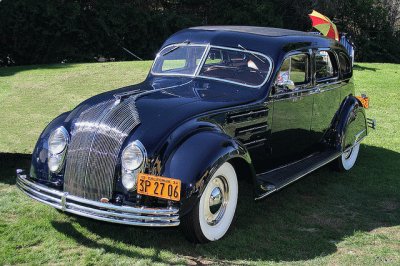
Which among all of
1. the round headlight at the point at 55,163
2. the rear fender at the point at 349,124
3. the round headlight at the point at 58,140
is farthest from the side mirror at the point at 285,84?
the round headlight at the point at 55,163

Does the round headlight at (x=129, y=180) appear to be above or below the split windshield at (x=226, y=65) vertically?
below

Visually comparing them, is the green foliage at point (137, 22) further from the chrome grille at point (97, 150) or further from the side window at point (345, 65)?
the chrome grille at point (97, 150)

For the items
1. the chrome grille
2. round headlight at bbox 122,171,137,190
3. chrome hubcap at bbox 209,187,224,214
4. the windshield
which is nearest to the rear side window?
the windshield

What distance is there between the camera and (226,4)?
69.3 ft

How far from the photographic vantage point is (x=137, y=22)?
18547 millimetres

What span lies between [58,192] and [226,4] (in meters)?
18.4

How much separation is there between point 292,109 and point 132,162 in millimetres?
2251

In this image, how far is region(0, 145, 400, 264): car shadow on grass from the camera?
13.1 ft

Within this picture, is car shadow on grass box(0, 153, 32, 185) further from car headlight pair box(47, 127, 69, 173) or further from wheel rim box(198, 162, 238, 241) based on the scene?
wheel rim box(198, 162, 238, 241)

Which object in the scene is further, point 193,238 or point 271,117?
point 271,117

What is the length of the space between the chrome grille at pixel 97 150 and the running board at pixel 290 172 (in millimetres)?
1369

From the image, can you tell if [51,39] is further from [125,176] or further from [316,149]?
[125,176]

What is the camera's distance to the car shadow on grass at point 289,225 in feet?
13.1

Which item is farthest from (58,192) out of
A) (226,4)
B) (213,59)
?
(226,4)
